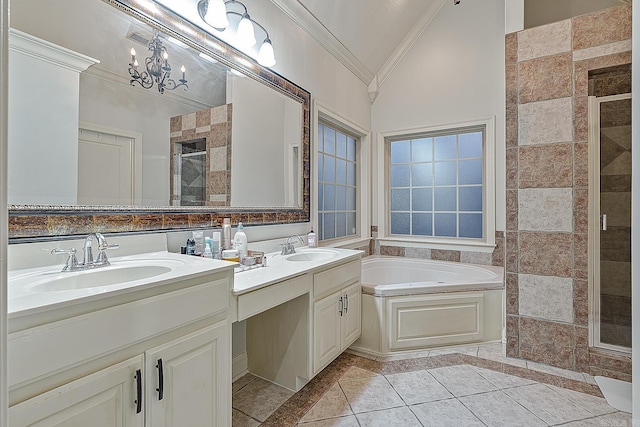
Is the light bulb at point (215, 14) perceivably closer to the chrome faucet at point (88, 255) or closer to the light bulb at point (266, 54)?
the light bulb at point (266, 54)

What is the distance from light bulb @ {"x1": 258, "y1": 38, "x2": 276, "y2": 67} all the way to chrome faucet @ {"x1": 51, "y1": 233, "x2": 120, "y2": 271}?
142 cm

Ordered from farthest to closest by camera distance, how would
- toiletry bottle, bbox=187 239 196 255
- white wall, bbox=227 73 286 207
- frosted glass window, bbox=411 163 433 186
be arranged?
frosted glass window, bbox=411 163 433 186
white wall, bbox=227 73 286 207
toiletry bottle, bbox=187 239 196 255

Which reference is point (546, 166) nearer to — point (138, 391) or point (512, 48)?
point (512, 48)

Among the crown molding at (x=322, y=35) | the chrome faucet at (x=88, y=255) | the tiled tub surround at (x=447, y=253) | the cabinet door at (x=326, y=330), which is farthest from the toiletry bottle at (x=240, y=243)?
the tiled tub surround at (x=447, y=253)

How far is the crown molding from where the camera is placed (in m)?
2.30

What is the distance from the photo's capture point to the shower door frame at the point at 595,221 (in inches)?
82.5

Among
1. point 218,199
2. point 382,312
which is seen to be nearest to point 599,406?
point 382,312

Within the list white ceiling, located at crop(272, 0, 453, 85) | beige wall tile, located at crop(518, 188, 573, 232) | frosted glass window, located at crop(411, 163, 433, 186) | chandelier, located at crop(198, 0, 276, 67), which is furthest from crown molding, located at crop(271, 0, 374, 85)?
beige wall tile, located at crop(518, 188, 573, 232)

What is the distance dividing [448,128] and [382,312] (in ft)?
6.64

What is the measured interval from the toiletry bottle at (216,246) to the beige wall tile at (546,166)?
2.09 meters

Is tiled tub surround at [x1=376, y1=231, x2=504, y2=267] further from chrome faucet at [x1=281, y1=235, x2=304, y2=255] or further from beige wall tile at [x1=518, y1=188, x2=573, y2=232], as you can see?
chrome faucet at [x1=281, y1=235, x2=304, y2=255]

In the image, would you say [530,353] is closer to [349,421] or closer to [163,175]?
[349,421]

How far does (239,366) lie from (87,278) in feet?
3.99

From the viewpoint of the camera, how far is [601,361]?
2.07 m
